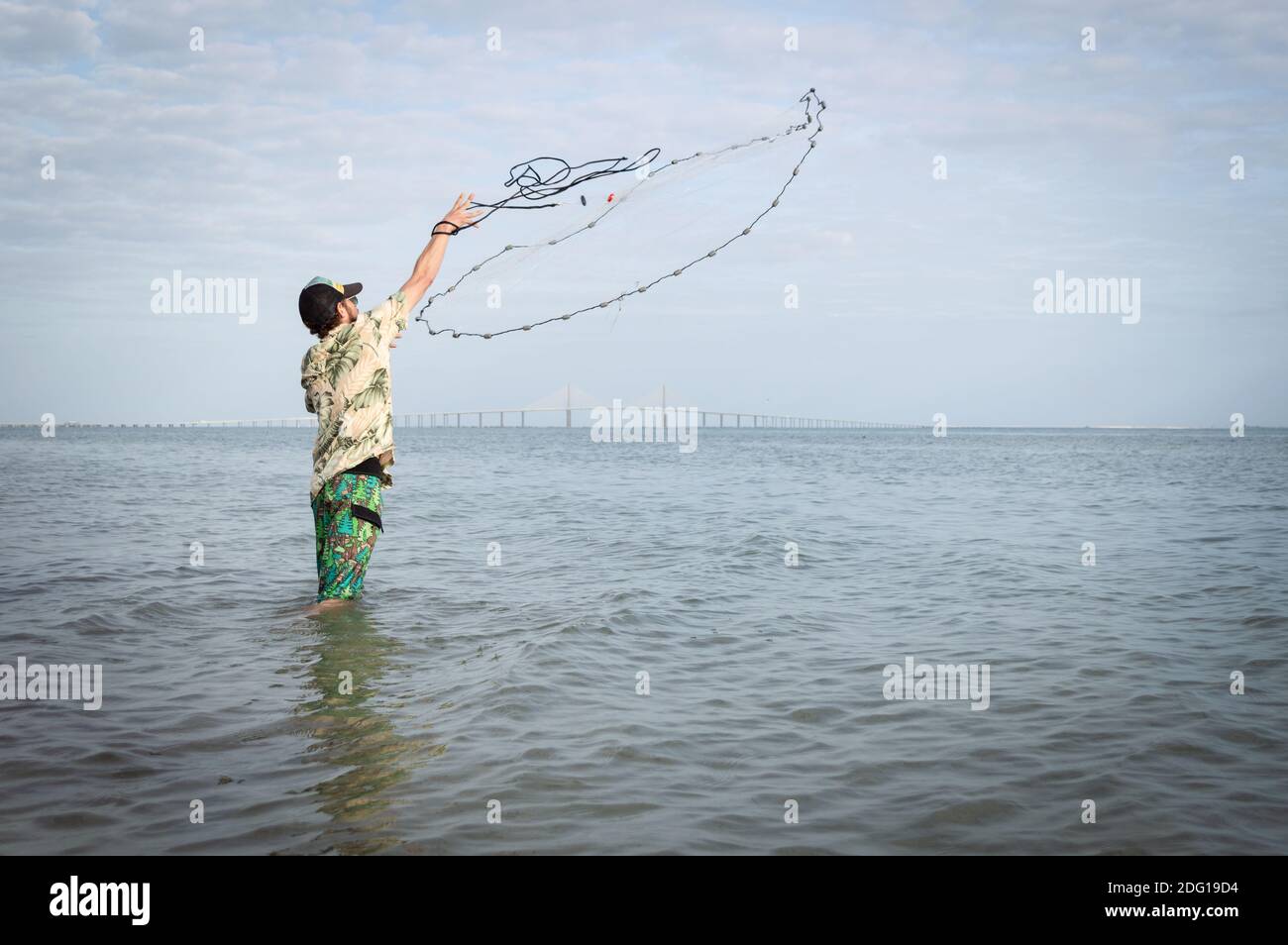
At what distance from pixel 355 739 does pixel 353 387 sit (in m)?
2.71

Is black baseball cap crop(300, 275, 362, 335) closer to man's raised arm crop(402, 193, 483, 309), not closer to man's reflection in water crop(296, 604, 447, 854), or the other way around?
man's raised arm crop(402, 193, 483, 309)

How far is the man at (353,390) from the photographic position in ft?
22.2

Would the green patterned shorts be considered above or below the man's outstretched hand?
below

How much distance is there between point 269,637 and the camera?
24.8 ft

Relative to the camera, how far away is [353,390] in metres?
6.91

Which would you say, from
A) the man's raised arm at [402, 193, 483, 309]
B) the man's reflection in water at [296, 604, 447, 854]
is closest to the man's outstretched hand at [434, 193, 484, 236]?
the man's raised arm at [402, 193, 483, 309]

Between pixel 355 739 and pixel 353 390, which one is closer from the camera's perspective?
pixel 355 739

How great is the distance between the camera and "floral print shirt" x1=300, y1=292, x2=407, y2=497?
6.83 metres

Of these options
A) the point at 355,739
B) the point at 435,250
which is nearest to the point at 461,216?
the point at 435,250

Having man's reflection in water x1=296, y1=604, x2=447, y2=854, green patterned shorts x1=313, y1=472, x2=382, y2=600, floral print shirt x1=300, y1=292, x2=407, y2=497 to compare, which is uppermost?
floral print shirt x1=300, y1=292, x2=407, y2=497

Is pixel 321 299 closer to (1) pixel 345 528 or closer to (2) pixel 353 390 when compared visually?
(2) pixel 353 390
